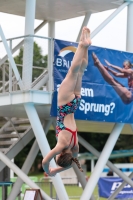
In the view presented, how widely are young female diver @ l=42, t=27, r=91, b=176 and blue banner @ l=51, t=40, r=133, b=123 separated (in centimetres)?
736

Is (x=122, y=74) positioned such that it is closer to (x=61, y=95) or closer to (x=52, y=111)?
(x=52, y=111)

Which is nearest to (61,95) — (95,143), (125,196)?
(125,196)

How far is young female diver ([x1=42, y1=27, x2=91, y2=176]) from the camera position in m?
10.4

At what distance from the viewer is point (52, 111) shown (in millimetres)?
17984

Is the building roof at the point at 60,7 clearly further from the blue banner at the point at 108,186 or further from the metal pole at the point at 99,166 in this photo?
the blue banner at the point at 108,186

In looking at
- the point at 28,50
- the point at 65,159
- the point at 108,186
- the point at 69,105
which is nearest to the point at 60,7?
the point at 28,50

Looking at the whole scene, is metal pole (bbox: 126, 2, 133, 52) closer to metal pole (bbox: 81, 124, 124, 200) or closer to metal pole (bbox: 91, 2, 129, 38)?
metal pole (bbox: 91, 2, 129, 38)

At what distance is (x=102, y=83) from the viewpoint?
63.1 ft

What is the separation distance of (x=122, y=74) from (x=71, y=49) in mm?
2225

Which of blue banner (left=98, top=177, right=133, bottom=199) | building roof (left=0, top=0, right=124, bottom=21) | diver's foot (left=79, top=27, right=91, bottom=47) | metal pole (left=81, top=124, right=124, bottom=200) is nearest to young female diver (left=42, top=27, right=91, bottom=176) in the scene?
diver's foot (left=79, top=27, right=91, bottom=47)

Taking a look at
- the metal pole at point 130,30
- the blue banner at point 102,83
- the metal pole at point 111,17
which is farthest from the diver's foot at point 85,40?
the metal pole at point 130,30

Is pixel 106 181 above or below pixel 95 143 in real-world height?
above

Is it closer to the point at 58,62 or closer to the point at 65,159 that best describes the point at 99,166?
the point at 58,62

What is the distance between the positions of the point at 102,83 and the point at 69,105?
878 cm
